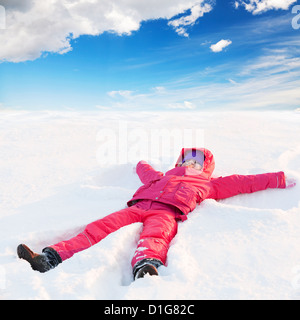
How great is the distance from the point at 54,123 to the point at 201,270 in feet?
18.3

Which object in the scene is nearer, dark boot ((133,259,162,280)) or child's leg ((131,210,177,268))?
dark boot ((133,259,162,280))

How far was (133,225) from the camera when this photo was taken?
219 cm

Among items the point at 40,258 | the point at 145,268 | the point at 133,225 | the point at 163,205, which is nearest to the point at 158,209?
the point at 163,205

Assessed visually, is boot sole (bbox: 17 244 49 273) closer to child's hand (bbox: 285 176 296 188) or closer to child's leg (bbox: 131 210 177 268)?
child's leg (bbox: 131 210 177 268)

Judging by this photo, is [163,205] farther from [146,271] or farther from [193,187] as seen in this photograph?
[146,271]

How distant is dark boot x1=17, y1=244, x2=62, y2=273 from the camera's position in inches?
68.9

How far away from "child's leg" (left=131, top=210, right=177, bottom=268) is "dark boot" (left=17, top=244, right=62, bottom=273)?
57 cm

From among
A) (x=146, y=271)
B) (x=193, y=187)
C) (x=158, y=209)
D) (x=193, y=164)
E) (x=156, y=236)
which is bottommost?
(x=146, y=271)

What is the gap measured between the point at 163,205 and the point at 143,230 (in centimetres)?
46

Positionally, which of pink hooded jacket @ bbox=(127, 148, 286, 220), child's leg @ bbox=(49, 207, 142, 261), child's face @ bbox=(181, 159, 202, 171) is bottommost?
child's leg @ bbox=(49, 207, 142, 261)

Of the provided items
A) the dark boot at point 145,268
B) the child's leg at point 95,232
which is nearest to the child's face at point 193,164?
the child's leg at point 95,232

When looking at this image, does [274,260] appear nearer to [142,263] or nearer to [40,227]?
[142,263]

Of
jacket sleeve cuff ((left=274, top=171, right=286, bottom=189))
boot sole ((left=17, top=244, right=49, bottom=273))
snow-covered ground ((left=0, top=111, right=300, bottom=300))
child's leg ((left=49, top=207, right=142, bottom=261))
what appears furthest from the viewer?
jacket sleeve cuff ((left=274, top=171, right=286, bottom=189))
